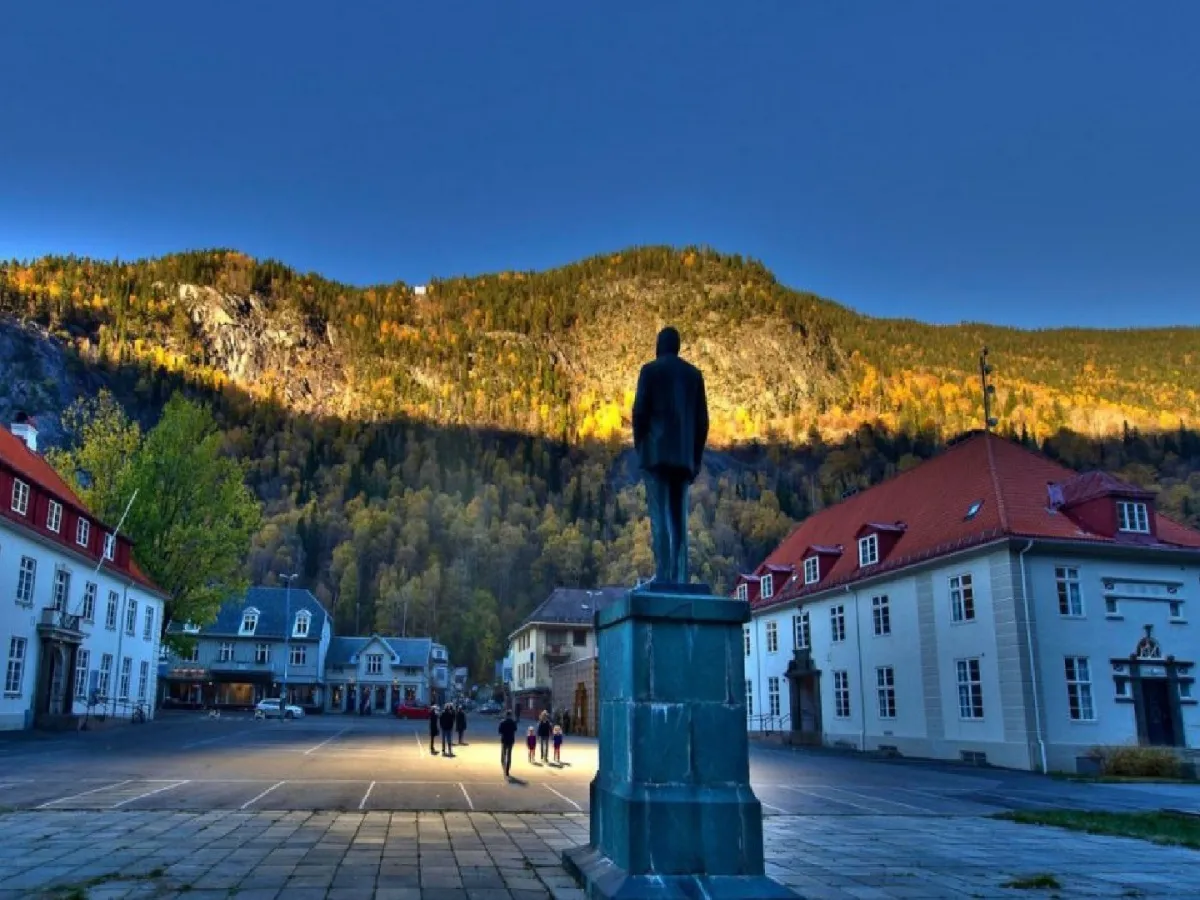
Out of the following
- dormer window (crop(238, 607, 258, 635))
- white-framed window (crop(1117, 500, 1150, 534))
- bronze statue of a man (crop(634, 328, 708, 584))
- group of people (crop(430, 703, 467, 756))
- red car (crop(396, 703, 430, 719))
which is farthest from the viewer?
dormer window (crop(238, 607, 258, 635))

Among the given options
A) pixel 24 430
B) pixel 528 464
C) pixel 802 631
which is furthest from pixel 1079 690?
pixel 528 464

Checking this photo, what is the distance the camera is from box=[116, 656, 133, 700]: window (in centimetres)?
4353

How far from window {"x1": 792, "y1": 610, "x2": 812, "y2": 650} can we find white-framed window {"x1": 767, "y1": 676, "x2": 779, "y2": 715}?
355 cm

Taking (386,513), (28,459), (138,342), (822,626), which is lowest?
(822,626)

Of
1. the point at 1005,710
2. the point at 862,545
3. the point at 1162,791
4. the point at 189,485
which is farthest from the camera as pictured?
the point at 189,485

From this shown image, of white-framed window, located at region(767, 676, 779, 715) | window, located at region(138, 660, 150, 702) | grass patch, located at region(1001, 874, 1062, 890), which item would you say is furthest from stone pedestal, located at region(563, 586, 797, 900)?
window, located at region(138, 660, 150, 702)

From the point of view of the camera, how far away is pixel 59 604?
36656 millimetres

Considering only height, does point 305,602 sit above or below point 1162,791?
above

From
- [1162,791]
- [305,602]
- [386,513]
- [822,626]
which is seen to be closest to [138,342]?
[386,513]

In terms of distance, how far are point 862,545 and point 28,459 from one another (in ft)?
115

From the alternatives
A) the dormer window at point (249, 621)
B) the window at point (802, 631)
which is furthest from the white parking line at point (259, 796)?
the dormer window at point (249, 621)

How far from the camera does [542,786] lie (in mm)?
20078

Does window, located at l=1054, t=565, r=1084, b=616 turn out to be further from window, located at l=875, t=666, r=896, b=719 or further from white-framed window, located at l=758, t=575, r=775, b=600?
white-framed window, located at l=758, t=575, r=775, b=600

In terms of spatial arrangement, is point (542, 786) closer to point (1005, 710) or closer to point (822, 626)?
point (1005, 710)
